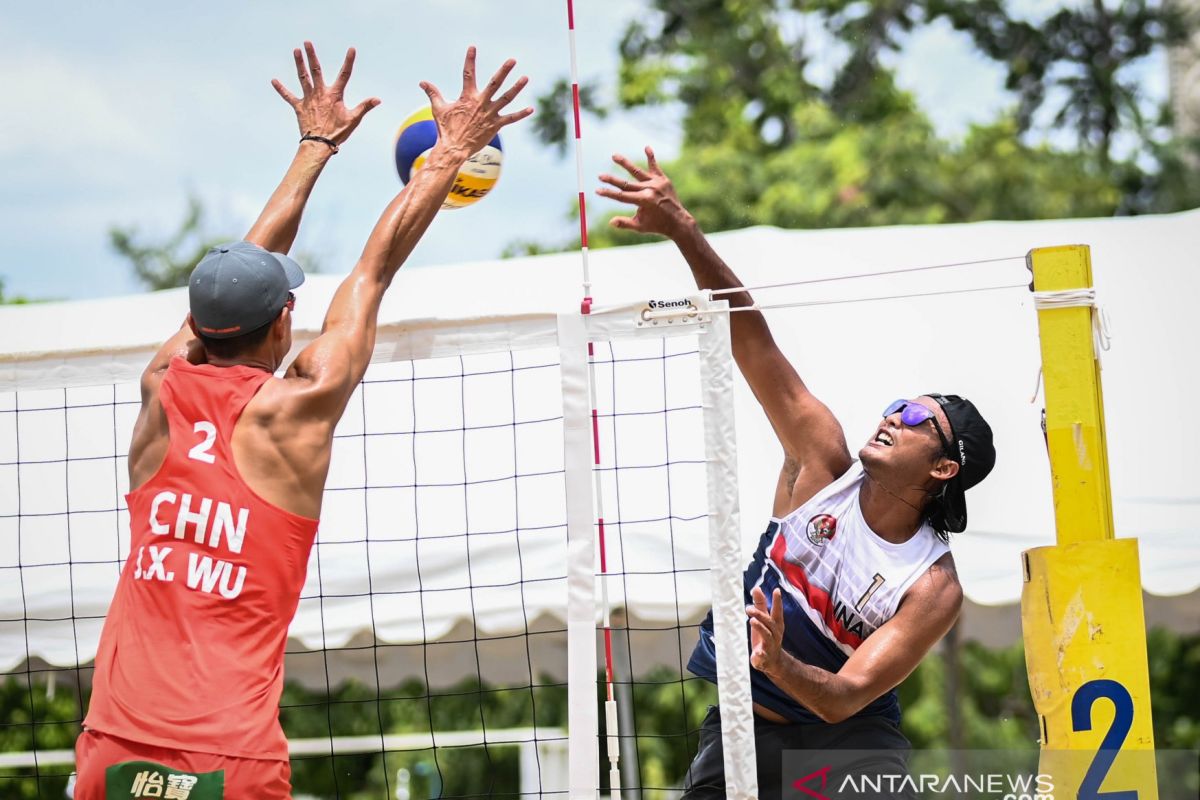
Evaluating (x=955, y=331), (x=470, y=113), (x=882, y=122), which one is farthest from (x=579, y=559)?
(x=882, y=122)

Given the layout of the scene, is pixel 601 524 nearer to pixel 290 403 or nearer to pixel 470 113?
pixel 290 403

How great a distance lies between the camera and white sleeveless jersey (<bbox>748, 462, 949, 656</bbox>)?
12.0ft

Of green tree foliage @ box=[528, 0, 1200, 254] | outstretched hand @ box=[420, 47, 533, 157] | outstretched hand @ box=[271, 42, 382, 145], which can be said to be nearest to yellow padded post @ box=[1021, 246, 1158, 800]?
outstretched hand @ box=[420, 47, 533, 157]

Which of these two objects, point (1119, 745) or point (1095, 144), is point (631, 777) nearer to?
point (1119, 745)

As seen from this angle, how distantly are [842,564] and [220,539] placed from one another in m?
1.77

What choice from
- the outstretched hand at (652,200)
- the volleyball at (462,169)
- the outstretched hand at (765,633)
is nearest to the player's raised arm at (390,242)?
the outstretched hand at (652,200)

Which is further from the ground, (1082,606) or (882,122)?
(882,122)

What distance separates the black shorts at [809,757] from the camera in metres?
3.69

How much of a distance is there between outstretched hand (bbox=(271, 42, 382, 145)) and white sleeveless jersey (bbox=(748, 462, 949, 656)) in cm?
178

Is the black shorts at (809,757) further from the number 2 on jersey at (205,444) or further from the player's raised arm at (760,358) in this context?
the number 2 on jersey at (205,444)

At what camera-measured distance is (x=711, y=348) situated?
362cm

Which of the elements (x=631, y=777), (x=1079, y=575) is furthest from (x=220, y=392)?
(x=631, y=777)

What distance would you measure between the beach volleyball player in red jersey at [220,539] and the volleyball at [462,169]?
1.28 metres

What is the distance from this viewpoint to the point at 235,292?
3.03 metres
